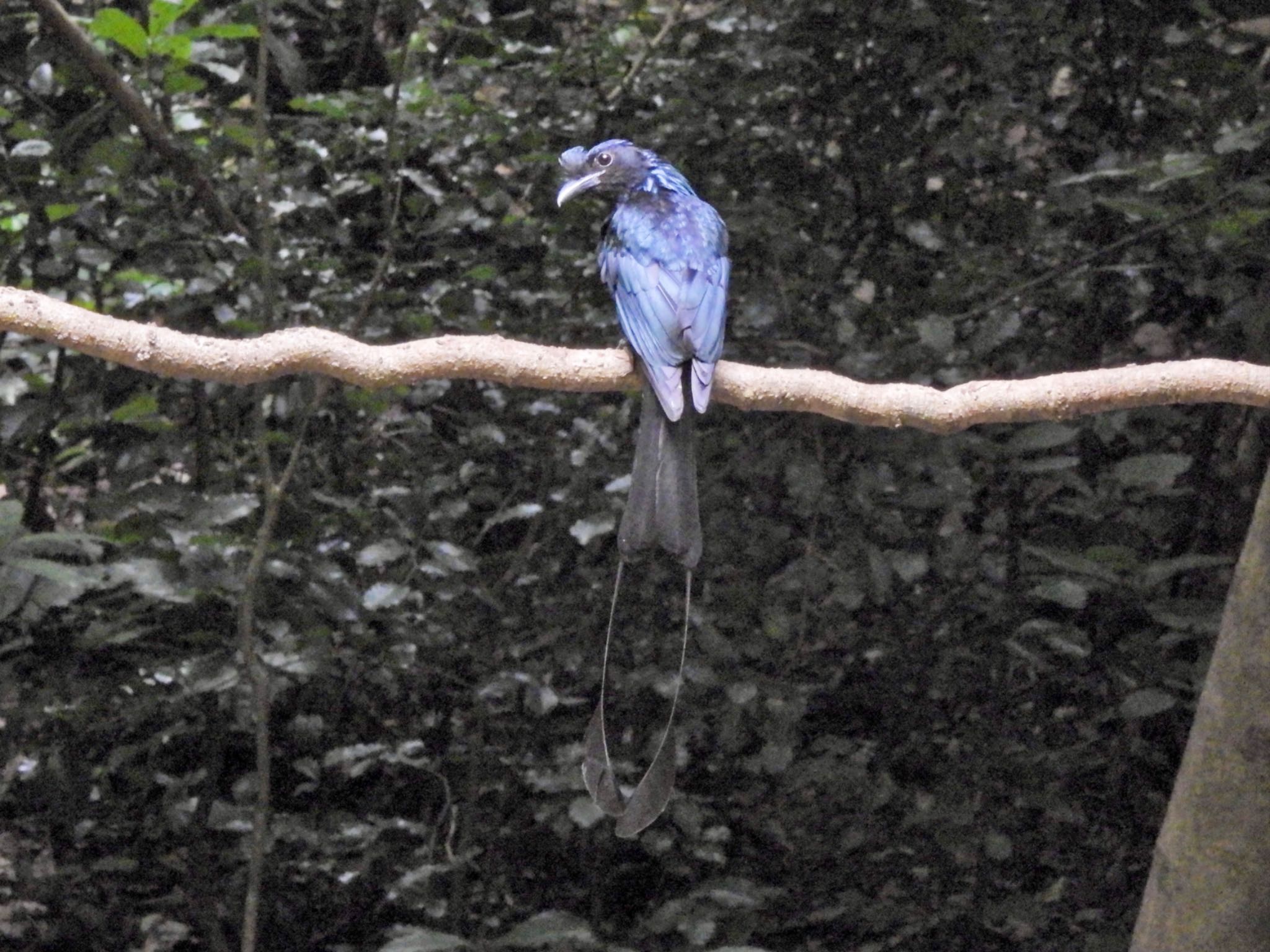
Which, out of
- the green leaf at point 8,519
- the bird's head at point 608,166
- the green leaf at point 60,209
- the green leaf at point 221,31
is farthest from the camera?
the green leaf at point 60,209

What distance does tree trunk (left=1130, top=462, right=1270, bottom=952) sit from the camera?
224cm

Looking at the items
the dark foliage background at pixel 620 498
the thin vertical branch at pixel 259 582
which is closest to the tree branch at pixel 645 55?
the dark foliage background at pixel 620 498

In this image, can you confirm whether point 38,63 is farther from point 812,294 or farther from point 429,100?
point 812,294

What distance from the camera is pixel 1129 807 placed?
10.3 ft

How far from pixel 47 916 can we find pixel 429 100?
6.53ft

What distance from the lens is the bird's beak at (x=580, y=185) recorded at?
2.51m

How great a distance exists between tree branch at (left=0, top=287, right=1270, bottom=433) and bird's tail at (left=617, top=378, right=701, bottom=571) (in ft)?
0.43

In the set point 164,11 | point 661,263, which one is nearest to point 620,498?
point 661,263

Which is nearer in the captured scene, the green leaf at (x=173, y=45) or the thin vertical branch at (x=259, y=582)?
the green leaf at (x=173, y=45)

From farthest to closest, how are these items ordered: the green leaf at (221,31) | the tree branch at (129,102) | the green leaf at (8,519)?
the tree branch at (129,102), the green leaf at (221,31), the green leaf at (8,519)

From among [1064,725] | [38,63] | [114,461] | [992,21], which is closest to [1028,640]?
[1064,725]

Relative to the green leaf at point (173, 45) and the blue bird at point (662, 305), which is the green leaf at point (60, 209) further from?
the blue bird at point (662, 305)

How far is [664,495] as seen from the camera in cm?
190

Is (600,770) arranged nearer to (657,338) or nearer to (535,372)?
(535,372)
